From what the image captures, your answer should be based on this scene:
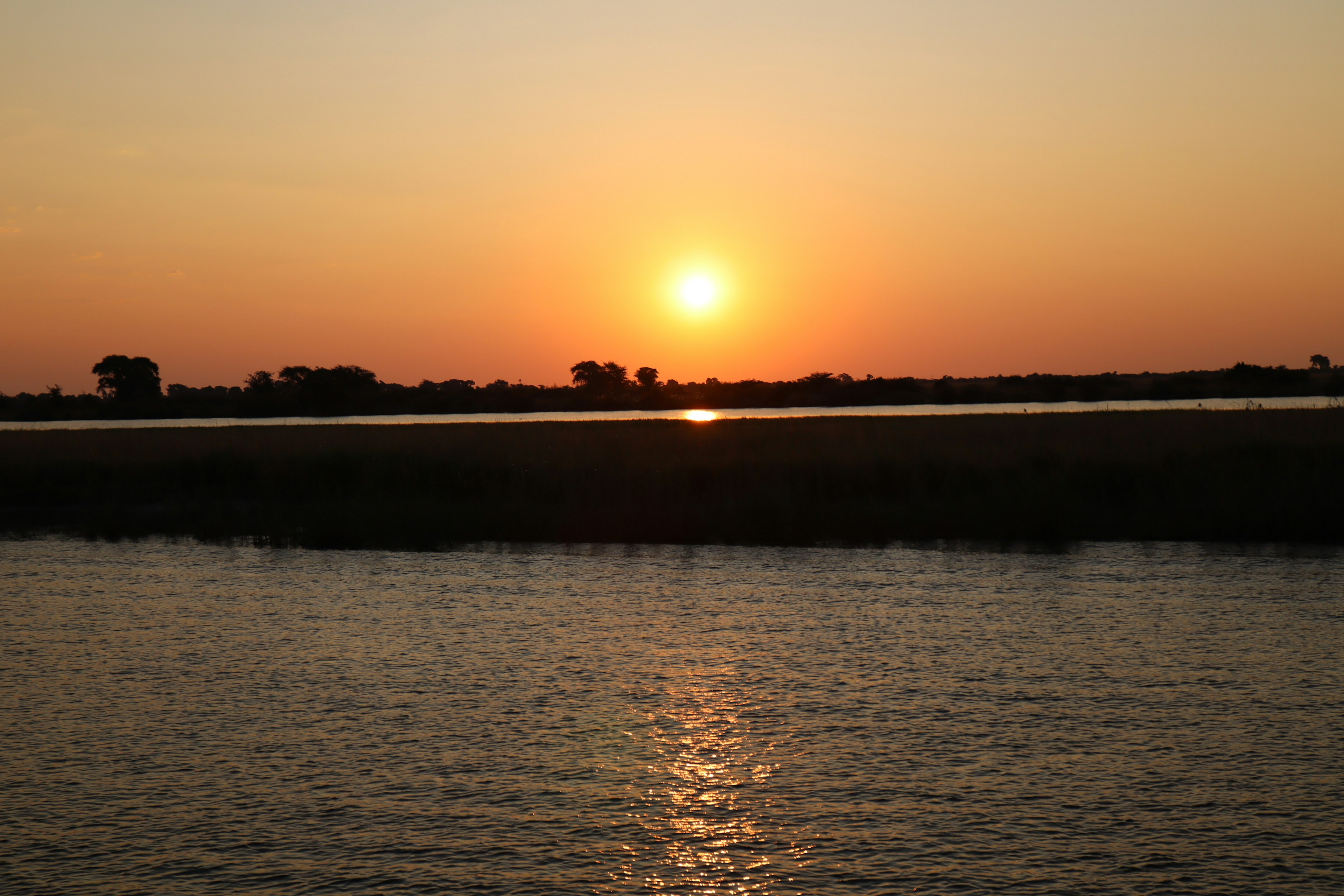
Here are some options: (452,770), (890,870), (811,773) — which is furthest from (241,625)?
(890,870)

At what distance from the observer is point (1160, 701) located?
374 inches

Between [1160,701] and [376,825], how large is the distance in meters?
6.57

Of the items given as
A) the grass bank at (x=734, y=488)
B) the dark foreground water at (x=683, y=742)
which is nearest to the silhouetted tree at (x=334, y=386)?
the grass bank at (x=734, y=488)

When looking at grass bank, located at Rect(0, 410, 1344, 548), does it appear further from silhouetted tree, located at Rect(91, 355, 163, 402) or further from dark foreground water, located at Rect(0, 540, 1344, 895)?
silhouetted tree, located at Rect(91, 355, 163, 402)

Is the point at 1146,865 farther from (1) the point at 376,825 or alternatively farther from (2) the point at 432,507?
(2) the point at 432,507

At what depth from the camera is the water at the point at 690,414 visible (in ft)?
235

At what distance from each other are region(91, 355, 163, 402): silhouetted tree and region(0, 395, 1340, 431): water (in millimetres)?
51741

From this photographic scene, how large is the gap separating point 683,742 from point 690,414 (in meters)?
88.2

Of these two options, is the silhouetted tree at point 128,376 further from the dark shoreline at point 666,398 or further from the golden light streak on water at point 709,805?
the golden light streak on water at point 709,805

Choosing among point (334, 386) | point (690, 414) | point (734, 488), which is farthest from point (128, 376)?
point (734, 488)

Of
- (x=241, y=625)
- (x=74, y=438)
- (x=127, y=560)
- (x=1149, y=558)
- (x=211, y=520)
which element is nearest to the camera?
(x=241, y=625)

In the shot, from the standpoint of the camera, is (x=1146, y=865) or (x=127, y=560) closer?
(x=1146, y=865)

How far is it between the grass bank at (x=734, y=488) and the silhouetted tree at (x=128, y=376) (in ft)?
404

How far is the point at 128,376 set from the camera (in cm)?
15762
